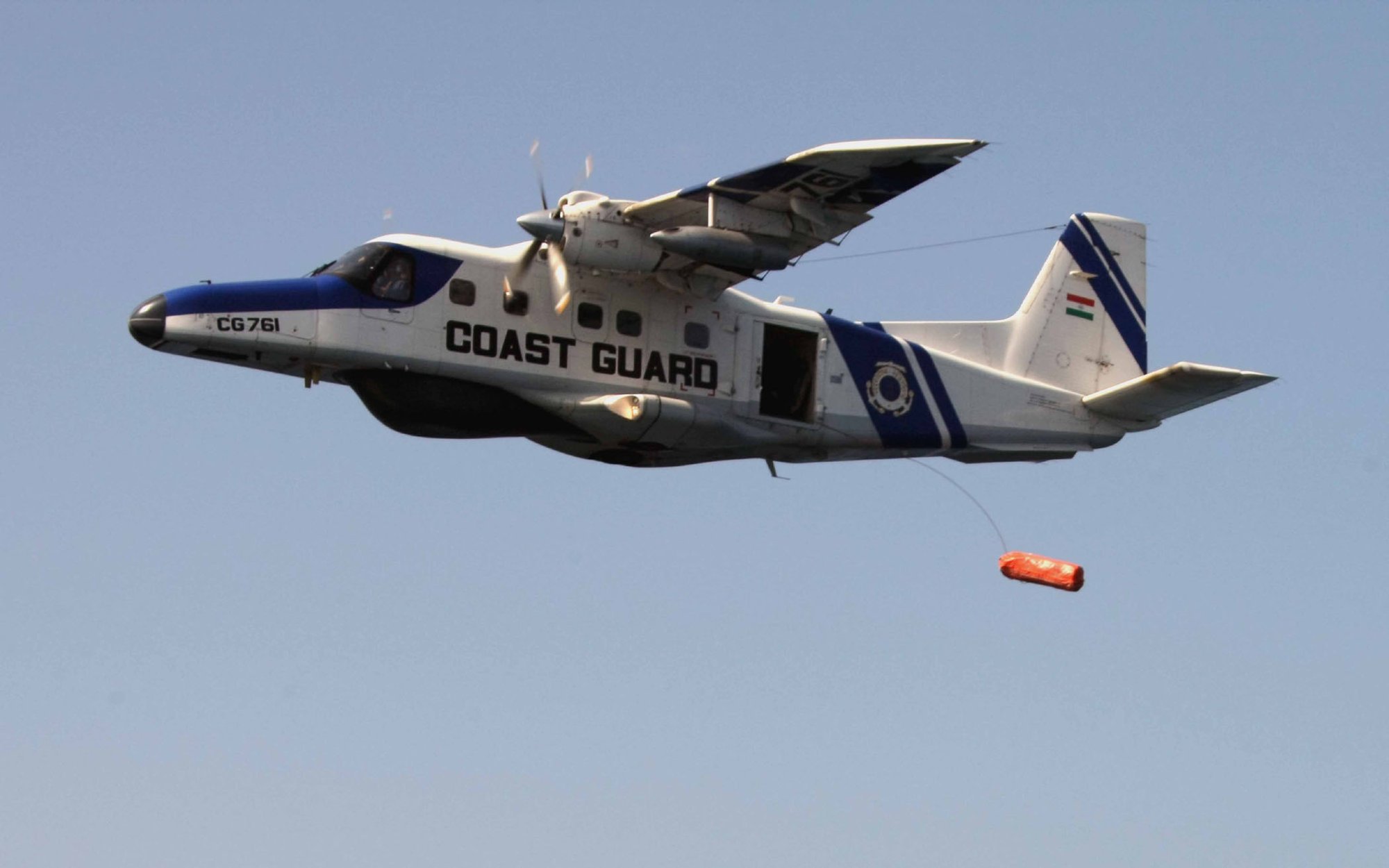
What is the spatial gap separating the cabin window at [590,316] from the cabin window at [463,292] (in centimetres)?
122

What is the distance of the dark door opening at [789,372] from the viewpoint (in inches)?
1000

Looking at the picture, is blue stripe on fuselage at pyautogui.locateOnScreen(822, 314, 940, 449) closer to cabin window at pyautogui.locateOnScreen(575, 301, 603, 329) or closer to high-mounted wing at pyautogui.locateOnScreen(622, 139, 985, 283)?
high-mounted wing at pyautogui.locateOnScreen(622, 139, 985, 283)

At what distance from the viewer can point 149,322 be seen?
22.8m

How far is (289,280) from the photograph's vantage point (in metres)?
23.4

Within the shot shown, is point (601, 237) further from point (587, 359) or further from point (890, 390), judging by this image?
point (890, 390)

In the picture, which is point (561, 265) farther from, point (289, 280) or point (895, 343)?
point (895, 343)

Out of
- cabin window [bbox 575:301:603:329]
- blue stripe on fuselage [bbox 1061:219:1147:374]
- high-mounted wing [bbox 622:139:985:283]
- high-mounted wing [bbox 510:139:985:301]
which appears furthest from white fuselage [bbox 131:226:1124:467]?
blue stripe on fuselage [bbox 1061:219:1147:374]

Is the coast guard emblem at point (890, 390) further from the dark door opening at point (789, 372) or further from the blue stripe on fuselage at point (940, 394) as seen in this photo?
the dark door opening at point (789, 372)

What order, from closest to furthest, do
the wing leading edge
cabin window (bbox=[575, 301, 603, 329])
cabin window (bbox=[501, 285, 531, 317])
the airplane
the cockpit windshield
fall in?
1. the wing leading edge
2. the airplane
3. the cockpit windshield
4. cabin window (bbox=[501, 285, 531, 317])
5. cabin window (bbox=[575, 301, 603, 329])

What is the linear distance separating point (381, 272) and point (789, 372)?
5.23 metres

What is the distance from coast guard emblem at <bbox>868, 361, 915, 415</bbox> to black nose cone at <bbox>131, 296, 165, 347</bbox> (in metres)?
8.55

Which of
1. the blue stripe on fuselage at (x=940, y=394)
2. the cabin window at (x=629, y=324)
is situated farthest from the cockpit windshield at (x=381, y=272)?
the blue stripe on fuselage at (x=940, y=394)

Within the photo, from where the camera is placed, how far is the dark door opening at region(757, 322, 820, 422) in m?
25.4

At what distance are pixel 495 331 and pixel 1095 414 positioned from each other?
8.34 meters
